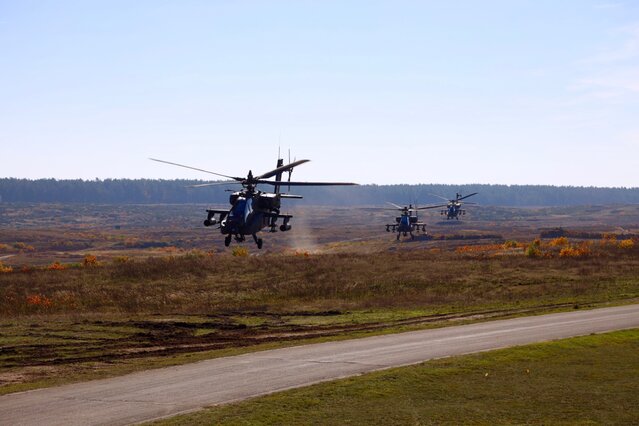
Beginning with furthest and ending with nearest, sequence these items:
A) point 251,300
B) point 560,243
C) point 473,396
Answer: point 560,243, point 251,300, point 473,396

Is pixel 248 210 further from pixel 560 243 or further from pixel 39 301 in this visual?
pixel 560 243

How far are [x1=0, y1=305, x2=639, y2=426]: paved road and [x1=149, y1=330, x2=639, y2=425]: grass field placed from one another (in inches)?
52.3

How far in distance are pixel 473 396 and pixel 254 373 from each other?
23.7ft

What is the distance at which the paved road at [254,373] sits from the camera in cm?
2062

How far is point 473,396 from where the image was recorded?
2217 cm

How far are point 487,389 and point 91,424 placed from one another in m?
10.8

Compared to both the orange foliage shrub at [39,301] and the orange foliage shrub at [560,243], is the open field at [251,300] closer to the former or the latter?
the orange foliage shrub at [39,301]

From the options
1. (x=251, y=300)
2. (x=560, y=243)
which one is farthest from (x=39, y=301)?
(x=560, y=243)

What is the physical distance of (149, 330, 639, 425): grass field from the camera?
19812 millimetres

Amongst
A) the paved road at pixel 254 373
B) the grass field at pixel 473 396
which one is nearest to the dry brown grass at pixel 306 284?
the paved road at pixel 254 373

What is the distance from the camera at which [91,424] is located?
1920 cm

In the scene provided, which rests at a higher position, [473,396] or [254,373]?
[473,396]

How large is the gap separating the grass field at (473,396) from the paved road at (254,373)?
1.33 m

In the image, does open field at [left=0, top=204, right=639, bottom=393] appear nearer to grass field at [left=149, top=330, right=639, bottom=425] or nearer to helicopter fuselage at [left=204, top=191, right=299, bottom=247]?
helicopter fuselage at [left=204, top=191, right=299, bottom=247]
